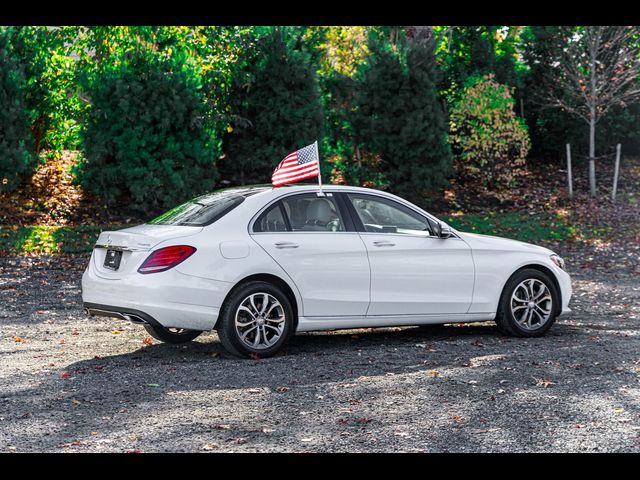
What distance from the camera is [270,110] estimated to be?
20.1 m

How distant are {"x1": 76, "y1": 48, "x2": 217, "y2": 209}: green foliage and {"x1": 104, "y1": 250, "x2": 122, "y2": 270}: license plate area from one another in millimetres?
9939

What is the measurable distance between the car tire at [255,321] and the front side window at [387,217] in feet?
4.15

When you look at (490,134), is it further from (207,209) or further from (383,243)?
(207,209)

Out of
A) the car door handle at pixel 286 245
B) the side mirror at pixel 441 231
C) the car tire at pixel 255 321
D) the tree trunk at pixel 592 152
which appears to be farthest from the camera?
the tree trunk at pixel 592 152

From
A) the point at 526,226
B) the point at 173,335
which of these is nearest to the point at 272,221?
the point at 173,335

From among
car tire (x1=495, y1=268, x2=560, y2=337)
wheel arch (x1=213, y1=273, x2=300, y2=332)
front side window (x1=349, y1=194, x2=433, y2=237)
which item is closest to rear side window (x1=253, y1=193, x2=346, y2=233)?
front side window (x1=349, y1=194, x2=433, y2=237)

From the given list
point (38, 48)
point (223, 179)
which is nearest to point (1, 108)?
point (38, 48)

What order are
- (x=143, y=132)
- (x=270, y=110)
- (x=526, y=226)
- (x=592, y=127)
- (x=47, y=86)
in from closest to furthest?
1. (x=143, y=132)
2. (x=47, y=86)
3. (x=526, y=226)
4. (x=270, y=110)
5. (x=592, y=127)

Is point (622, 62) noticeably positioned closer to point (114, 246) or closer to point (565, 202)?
point (565, 202)

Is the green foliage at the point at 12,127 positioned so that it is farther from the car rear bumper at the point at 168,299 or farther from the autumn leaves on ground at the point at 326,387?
the car rear bumper at the point at 168,299

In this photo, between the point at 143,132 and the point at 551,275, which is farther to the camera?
A: the point at 143,132

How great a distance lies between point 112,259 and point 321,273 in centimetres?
190

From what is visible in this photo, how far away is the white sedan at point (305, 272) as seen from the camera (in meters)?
8.12

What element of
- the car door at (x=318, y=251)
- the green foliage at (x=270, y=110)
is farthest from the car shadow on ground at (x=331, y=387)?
the green foliage at (x=270, y=110)
